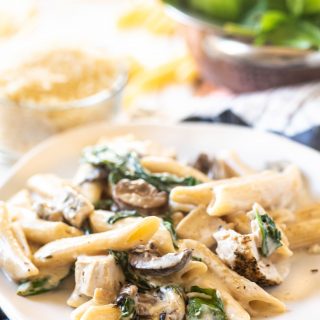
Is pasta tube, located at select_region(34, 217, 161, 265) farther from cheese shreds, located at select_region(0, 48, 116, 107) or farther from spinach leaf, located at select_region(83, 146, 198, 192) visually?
cheese shreds, located at select_region(0, 48, 116, 107)

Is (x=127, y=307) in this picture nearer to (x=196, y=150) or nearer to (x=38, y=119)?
(x=196, y=150)

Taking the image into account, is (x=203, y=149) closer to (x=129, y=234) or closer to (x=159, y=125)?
(x=159, y=125)

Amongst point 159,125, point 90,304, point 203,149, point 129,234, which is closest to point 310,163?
point 203,149

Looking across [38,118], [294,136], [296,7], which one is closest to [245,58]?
[296,7]

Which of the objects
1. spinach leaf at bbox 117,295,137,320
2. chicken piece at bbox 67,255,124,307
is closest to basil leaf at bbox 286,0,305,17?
chicken piece at bbox 67,255,124,307

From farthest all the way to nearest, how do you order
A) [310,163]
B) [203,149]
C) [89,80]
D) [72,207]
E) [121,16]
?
[121,16] < [89,80] < [203,149] < [310,163] < [72,207]

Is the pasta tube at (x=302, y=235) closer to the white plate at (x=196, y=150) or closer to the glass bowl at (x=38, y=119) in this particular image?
the white plate at (x=196, y=150)
